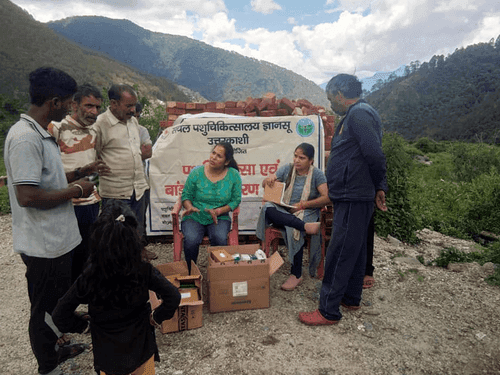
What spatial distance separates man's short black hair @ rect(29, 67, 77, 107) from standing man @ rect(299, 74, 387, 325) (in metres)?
1.96

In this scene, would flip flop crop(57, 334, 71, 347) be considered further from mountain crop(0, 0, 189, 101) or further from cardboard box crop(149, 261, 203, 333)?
mountain crop(0, 0, 189, 101)

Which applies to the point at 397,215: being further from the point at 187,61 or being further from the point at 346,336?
the point at 187,61

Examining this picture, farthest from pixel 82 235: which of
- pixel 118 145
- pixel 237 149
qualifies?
pixel 237 149

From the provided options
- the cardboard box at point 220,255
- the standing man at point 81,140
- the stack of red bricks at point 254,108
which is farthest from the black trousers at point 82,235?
the stack of red bricks at point 254,108

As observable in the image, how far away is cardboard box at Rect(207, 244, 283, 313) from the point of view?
123 inches

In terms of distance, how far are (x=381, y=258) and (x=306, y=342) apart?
2061 mm

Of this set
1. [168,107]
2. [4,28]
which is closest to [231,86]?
[4,28]

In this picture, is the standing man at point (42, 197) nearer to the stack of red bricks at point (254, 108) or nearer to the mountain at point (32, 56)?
the stack of red bricks at point (254, 108)

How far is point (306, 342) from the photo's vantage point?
279cm

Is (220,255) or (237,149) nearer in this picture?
(220,255)

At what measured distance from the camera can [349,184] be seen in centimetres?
275

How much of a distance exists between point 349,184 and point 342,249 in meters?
0.53

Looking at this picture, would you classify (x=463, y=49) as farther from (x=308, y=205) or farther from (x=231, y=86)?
(x=308, y=205)

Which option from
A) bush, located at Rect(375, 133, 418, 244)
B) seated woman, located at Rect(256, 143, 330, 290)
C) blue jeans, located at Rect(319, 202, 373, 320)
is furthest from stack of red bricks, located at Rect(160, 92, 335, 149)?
blue jeans, located at Rect(319, 202, 373, 320)
